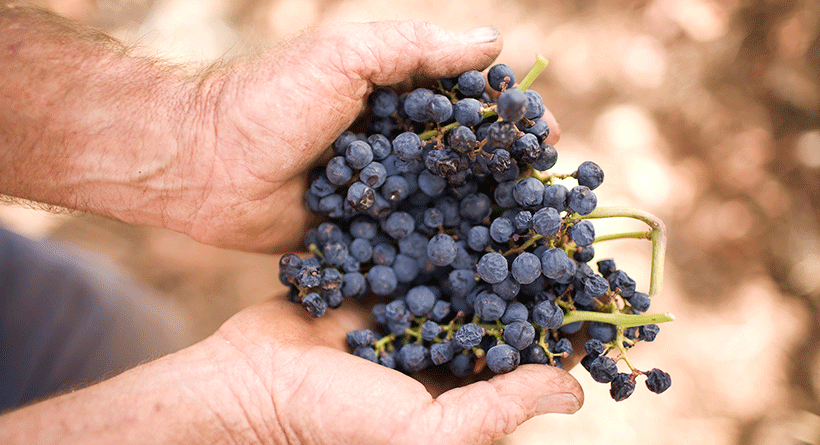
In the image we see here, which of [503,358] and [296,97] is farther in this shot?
[296,97]

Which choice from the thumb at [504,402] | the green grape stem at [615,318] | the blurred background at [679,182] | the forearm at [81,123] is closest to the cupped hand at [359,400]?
the thumb at [504,402]

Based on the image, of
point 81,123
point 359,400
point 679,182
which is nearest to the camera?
point 359,400

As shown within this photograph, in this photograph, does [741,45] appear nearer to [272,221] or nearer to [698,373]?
[698,373]

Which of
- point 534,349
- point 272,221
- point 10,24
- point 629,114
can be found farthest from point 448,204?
point 629,114

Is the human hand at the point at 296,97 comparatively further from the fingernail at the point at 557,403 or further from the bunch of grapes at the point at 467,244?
the fingernail at the point at 557,403

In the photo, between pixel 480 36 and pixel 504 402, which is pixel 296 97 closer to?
pixel 480 36

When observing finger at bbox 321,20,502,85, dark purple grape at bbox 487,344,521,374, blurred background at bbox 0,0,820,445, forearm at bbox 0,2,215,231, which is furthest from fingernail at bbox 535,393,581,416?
forearm at bbox 0,2,215,231

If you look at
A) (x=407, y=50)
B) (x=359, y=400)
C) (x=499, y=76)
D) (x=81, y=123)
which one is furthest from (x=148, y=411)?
(x=499, y=76)
